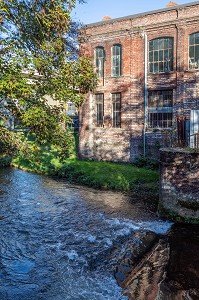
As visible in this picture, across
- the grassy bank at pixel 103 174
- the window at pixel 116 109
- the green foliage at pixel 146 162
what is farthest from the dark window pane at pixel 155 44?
the grassy bank at pixel 103 174

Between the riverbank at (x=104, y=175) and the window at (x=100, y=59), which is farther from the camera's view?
the window at (x=100, y=59)

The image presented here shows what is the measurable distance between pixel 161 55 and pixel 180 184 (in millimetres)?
11058

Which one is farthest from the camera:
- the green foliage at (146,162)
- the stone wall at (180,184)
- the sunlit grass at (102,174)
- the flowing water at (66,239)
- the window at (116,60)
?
the window at (116,60)

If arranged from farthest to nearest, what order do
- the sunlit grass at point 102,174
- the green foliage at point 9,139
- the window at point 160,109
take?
the window at point 160,109 < the sunlit grass at point 102,174 < the green foliage at point 9,139

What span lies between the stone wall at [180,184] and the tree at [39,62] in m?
4.29

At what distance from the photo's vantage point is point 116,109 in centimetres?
1919

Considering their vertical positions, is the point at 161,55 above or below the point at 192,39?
below

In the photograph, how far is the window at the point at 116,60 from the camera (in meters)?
18.8

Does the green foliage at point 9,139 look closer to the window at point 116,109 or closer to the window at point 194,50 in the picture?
the window at point 116,109

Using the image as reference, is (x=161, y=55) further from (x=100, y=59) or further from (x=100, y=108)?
(x=100, y=108)

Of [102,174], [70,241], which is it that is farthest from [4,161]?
[70,241]

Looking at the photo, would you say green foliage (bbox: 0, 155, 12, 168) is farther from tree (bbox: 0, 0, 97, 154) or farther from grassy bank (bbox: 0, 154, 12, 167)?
tree (bbox: 0, 0, 97, 154)

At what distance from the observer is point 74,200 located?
12.2m

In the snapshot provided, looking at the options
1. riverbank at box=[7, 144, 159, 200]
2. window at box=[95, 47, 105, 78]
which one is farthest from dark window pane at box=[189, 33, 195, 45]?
riverbank at box=[7, 144, 159, 200]
